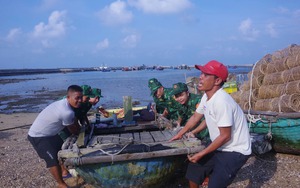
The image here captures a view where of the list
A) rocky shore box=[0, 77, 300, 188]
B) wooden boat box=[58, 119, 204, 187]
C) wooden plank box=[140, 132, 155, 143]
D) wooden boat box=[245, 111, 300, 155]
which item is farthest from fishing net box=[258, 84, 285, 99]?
wooden boat box=[58, 119, 204, 187]

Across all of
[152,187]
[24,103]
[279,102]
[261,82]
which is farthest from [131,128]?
[24,103]

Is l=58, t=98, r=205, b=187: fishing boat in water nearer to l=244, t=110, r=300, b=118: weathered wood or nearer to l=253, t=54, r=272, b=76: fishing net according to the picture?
l=244, t=110, r=300, b=118: weathered wood

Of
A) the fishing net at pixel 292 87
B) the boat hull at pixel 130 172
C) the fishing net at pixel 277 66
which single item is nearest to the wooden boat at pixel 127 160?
the boat hull at pixel 130 172

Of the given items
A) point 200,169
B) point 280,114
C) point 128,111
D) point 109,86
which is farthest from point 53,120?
point 109,86

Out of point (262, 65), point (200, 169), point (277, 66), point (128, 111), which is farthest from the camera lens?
point (262, 65)

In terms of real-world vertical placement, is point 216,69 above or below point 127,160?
above

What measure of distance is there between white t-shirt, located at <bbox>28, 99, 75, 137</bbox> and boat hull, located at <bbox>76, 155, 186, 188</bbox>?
938 mm

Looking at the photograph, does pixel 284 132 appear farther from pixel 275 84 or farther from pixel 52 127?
pixel 52 127

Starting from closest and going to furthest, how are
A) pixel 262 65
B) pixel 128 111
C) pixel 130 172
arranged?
pixel 130 172, pixel 128 111, pixel 262 65

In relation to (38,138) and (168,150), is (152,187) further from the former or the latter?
(38,138)

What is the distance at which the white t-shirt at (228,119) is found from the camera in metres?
3.30

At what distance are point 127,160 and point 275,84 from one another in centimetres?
501

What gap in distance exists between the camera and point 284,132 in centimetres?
685

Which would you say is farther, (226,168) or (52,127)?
(52,127)
